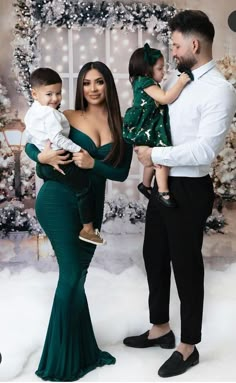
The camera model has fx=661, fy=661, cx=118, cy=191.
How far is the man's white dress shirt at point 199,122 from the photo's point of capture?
3.08 metres

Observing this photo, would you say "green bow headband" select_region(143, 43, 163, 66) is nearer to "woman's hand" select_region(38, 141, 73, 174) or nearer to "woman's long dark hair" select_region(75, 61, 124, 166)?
"woman's long dark hair" select_region(75, 61, 124, 166)

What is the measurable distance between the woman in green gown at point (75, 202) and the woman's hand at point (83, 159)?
0.07ft

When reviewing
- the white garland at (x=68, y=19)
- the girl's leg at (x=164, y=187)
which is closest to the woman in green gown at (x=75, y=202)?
the girl's leg at (x=164, y=187)

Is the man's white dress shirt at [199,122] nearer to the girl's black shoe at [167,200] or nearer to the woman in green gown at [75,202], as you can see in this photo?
the girl's black shoe at [167,200]

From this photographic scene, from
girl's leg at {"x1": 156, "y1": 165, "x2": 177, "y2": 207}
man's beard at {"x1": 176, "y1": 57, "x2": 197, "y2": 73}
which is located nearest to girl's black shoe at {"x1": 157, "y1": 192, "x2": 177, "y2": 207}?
girl's leg at {"x1": 156, "y1": 165, "x2": 177, "y2": 207}

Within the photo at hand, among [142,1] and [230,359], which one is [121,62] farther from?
[230,359]

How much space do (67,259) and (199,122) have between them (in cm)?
94

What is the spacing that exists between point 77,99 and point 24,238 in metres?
1.38

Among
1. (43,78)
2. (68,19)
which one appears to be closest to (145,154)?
(43,78)

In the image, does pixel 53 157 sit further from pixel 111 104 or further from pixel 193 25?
pixel 193 25

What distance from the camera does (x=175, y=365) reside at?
11.2ft

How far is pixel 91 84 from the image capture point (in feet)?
10.8

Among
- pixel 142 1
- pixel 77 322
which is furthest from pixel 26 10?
pixel 77 322

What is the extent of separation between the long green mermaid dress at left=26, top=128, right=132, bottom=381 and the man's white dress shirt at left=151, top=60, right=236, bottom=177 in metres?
0.34
